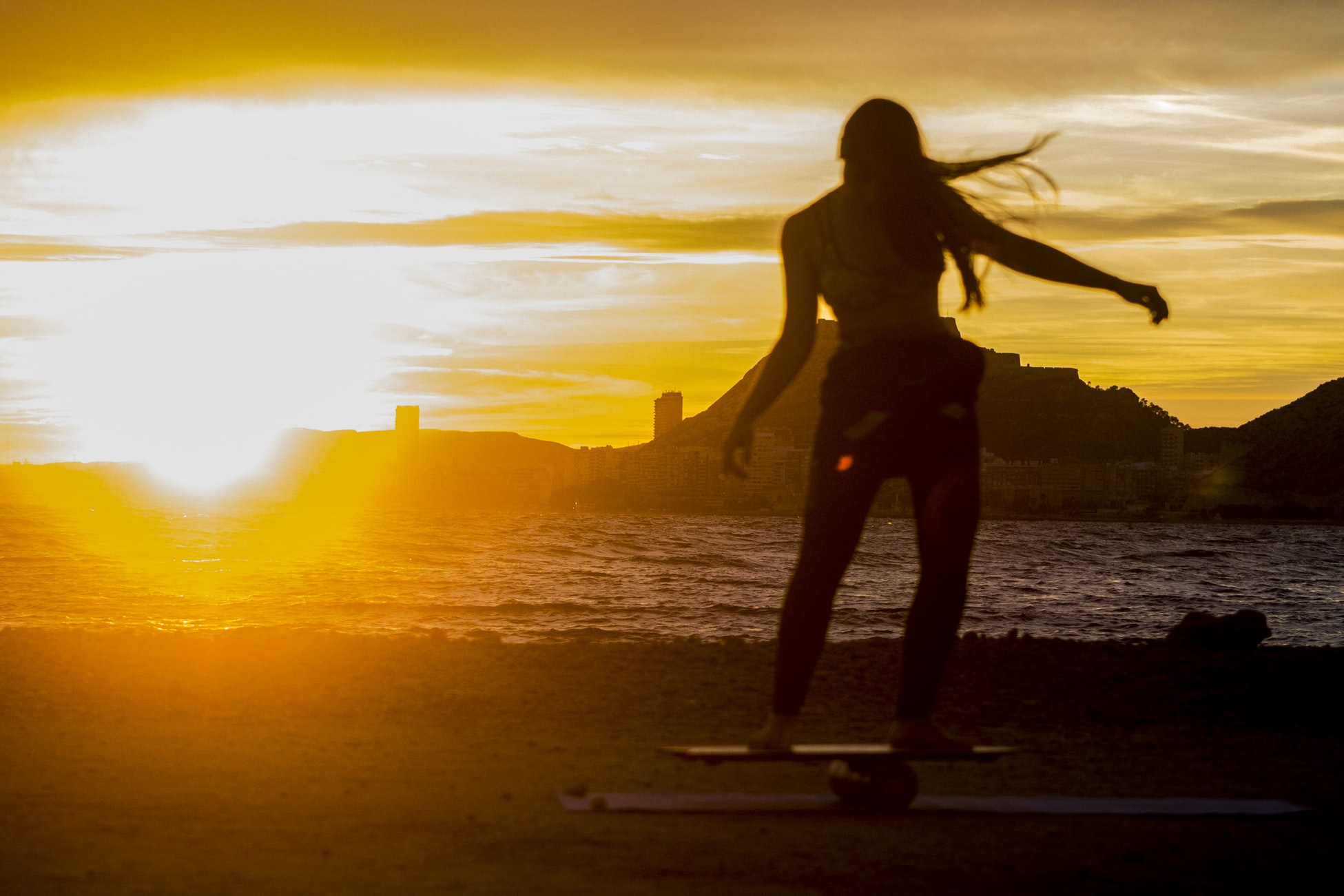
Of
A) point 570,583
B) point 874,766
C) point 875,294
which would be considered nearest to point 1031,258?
point 875,294

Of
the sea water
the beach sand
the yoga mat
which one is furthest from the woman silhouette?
the sea water

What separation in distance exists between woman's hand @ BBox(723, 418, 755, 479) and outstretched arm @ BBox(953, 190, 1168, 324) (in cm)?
100

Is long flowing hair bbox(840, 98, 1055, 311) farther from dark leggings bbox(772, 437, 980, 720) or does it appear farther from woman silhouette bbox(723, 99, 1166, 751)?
dark leggings bbox(772, 437, 980, 720)

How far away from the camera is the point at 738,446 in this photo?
4.29 metres

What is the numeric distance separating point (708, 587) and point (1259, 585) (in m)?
18.8

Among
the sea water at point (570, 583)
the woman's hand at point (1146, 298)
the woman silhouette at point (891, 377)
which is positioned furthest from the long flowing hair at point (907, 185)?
the sea water at point (570, 583)

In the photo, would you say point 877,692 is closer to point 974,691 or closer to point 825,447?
point 974,691

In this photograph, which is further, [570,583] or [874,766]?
[570,583]

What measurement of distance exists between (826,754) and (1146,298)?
1847 millimetres

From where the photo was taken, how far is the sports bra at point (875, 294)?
4.21m

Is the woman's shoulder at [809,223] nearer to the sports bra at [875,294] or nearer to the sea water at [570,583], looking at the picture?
the sports bra at [875,294]

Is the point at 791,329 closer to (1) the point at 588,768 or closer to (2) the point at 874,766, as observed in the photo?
(2) the point at 874,766

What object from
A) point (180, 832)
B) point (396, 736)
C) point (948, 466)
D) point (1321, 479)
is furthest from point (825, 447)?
point (1321, 479)

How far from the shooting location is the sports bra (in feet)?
13.8
